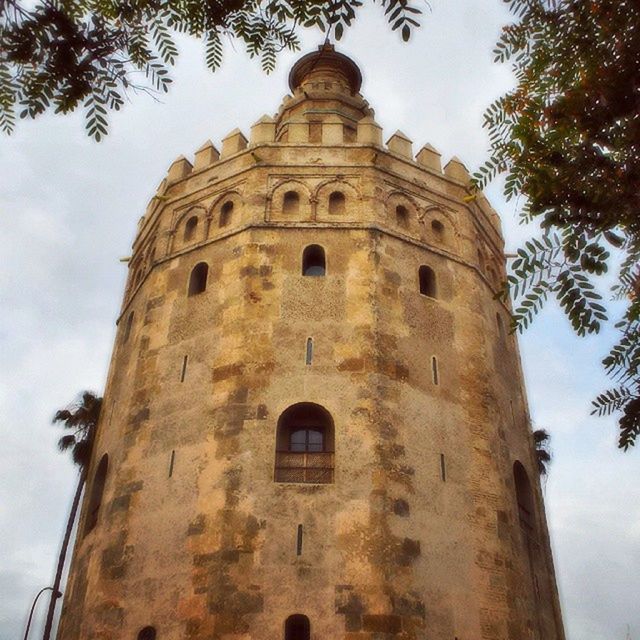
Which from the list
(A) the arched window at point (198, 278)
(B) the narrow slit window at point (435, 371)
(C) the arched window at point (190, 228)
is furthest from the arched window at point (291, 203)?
(B) the narrow slit window at point (435, 371)

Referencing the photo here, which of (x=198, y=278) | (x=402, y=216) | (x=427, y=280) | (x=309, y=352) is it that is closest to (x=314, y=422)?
(x=309, y=352)

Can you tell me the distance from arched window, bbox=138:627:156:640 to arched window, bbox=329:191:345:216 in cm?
895

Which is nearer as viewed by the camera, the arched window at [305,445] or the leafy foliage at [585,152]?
the leafy foliage at [585,152]

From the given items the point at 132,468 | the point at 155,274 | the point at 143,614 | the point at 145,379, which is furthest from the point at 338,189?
the point at 143,614

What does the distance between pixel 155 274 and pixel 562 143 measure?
13.6 meters

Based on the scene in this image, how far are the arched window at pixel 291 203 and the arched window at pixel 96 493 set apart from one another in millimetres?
6319

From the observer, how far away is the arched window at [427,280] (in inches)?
645

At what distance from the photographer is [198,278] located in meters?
16.8

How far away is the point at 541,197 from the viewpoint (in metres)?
4.61

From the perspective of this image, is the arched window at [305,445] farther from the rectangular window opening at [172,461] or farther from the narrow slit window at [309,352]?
the rectangular window opening at [172,461]

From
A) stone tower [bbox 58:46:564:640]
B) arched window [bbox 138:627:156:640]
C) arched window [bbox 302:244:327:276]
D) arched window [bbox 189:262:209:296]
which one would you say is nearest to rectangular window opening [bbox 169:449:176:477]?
stone tower [bbox 58:46:564:640]

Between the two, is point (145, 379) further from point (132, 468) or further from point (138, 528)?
point (138, 528)

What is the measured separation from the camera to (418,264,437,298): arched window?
16391mm

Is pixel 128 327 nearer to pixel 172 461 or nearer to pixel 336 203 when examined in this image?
pixel 172 461
